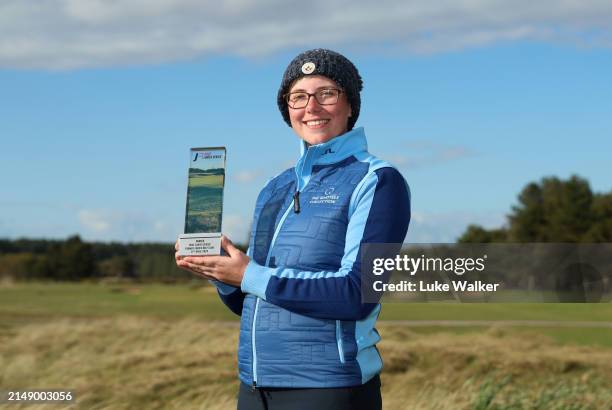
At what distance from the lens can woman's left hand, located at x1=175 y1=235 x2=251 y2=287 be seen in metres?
3.29

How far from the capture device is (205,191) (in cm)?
333

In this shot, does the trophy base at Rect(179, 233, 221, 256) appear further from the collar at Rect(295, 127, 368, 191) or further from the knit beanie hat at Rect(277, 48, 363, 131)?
the knit beanie hat at Rect(277, 48, 363, 131)

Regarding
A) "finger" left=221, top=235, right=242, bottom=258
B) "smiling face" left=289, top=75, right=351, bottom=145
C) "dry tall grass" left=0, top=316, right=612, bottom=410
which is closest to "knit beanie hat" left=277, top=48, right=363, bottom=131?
"smiling face" left=289, top=75, right=351, bottom=145

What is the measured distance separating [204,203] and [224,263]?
241 mm

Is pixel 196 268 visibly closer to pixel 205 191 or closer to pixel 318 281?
pixel 205 191

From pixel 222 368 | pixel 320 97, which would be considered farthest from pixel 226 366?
pixel 320 97

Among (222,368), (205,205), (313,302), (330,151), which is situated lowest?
(222,368)

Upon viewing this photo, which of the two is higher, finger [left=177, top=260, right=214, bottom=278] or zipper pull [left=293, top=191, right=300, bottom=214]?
zipper pull [left=293, top=191, right=300, bottom=214]

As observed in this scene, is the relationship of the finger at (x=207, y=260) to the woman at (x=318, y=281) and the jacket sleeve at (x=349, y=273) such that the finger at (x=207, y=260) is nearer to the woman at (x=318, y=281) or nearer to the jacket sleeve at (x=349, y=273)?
the woman at (x=318, y=281)

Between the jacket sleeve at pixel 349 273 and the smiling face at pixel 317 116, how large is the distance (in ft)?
1.13

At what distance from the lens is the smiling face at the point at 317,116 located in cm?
360

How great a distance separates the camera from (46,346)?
46.2ft

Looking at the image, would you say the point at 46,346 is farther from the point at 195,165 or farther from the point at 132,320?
the point at 195,165

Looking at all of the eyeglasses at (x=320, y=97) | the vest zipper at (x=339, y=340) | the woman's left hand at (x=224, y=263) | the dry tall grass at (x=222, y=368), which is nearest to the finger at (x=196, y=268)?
the woman's left hand at (x=224, y=263)
